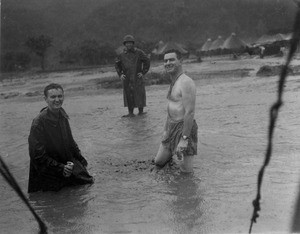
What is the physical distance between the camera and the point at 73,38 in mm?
61938

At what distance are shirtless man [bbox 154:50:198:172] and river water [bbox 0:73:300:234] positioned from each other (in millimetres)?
330

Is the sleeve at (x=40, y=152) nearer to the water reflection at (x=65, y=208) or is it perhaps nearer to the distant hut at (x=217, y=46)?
the water reflection at (x=65, y=208)

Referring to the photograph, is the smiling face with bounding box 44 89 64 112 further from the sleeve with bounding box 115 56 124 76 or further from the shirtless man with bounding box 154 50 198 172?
the sleeve with bounding box 115 56 124 76

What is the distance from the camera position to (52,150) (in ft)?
13.3

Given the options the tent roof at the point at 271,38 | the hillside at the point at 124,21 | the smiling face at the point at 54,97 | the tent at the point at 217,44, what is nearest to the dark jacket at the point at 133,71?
the smiling face at the point at 54,97

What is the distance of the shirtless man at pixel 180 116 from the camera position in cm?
405

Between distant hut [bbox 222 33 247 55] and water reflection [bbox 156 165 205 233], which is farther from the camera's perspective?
distant hut [bbox 222 33 247 55]

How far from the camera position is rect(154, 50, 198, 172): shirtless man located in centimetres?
405

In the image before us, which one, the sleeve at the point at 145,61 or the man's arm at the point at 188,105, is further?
the sleeve at the point at 145,61

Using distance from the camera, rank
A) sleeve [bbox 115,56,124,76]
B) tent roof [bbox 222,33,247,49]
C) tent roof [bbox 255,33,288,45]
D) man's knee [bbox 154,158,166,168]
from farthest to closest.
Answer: tent roof [bbox 222,33,247,49] < tent roof [bbox 255,33,288,45] < sleeve [bbox 115,56,124,76] < man's knee [bbox 154,158,166,168]

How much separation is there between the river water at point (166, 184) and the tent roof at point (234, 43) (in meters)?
33.7

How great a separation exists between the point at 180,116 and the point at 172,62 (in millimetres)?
594

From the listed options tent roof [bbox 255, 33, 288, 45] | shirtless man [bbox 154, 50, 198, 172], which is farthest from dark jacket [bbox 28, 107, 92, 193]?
tent roof [bbox 255, 33, 288, 45]

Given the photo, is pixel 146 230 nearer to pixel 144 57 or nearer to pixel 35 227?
pixel 35 227
